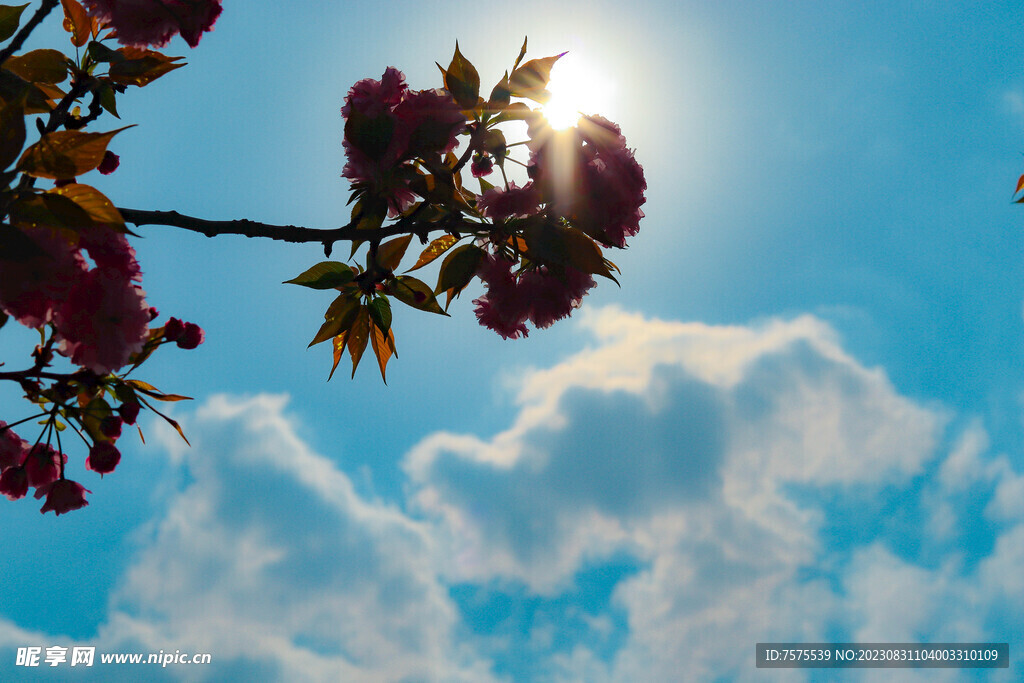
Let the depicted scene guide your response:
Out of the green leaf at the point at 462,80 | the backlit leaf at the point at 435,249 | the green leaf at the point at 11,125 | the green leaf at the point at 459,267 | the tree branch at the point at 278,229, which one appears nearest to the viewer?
the green leaf at the point at 11,125

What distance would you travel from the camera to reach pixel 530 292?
2.08 m

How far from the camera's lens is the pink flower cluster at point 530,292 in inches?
81.4

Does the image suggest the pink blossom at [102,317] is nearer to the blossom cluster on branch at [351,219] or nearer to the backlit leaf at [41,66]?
the blossom cluster on branch at [351,219]

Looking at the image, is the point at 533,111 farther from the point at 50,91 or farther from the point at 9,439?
the point at 9,439

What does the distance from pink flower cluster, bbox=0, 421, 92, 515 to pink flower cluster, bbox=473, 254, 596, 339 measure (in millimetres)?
1546

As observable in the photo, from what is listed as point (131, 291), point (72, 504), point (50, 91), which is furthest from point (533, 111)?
point (72, 504)

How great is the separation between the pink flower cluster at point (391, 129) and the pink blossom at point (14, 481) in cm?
149

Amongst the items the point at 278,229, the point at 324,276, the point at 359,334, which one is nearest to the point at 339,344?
the point at 359,334

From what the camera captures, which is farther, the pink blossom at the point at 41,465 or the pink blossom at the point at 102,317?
the pink blossom at the point at 41,465

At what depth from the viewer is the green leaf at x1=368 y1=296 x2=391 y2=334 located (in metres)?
2.10

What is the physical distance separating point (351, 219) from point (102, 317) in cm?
70

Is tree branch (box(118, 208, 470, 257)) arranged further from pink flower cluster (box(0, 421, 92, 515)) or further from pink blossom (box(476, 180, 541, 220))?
pink flower cluster (box(0, 421, 92, 515))

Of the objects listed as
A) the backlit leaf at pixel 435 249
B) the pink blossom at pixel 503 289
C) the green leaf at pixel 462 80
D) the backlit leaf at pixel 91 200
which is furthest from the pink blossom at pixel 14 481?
the green leaf at pixel 462 80

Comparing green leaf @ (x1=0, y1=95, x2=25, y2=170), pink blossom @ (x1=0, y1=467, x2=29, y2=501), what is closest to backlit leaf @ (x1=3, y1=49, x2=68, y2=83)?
green leaf @ (x1=0, y1=95, x2=25, y2=170)
